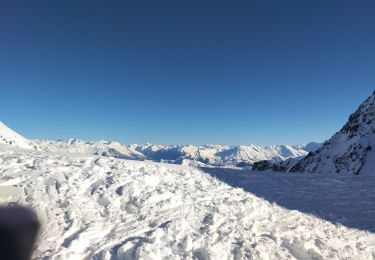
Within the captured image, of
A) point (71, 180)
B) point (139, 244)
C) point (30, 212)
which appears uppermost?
point (71, 180)

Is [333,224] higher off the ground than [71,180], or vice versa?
[71,180]

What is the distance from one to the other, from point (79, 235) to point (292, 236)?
5.69 metres

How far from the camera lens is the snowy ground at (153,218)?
8.45m

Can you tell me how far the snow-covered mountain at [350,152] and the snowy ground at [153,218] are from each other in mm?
48138

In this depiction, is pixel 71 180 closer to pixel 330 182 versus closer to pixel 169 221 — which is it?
pixel 169 221

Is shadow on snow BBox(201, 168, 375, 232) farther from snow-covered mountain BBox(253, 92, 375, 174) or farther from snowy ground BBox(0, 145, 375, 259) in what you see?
snow-covered mountain BBox(253, 92, 375, 174)

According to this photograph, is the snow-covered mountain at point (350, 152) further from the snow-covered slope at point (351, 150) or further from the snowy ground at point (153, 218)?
the snowy ground at point (153, 218)

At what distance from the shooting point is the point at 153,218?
10094 mm

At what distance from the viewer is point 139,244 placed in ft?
27.7

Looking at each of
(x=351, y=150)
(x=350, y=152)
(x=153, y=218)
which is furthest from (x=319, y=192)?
(x=351, y=150)

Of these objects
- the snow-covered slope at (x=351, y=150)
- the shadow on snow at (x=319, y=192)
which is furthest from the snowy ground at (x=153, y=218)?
the snow-covered slope at (x=351, y=150)

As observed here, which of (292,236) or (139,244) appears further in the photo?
(292,236)

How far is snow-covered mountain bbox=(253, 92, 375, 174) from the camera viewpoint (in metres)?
59.3

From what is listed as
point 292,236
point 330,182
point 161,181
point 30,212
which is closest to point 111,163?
point 161,181
